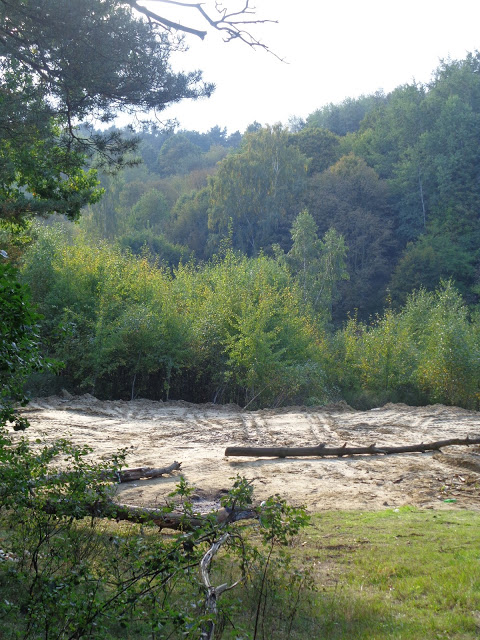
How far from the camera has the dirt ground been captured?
27.6 ft

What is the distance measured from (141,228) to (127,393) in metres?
40.3

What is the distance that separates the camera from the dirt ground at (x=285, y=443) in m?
8.42

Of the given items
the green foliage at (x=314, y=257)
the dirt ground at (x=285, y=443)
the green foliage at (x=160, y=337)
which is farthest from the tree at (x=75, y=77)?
the green foliage at (x=314, y=257)

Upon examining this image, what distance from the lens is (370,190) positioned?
54.5 meters

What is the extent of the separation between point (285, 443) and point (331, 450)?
176 centimetres

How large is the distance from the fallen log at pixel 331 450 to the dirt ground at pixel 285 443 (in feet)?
0.41

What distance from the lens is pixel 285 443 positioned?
1259 centimetres

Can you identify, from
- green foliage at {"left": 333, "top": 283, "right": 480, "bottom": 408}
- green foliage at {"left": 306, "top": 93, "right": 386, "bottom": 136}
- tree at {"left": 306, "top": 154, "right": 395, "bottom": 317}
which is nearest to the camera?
green foliage at {"left": 333, "top": 283, "right": 480, "bottom": 408}

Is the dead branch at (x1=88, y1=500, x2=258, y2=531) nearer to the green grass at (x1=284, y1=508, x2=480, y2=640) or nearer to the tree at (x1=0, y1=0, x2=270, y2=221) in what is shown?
the green grass at (x1=284, y1=508, x2=480, y2=640)

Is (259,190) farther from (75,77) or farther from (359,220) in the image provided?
(75,77)

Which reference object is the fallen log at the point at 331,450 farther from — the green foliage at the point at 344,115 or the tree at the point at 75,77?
the green foliage at the point at 344,115

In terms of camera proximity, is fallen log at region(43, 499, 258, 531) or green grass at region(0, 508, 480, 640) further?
green grass at region(0, 508, 480, 640)

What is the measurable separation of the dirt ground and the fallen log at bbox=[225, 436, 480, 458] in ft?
0.41

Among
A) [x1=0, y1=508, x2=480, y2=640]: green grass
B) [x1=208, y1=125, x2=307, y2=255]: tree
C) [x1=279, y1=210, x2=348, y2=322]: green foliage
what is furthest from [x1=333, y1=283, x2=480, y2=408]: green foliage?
[x1=208, y1=125, x2=307, y2=255]: tree
